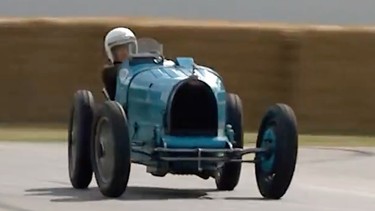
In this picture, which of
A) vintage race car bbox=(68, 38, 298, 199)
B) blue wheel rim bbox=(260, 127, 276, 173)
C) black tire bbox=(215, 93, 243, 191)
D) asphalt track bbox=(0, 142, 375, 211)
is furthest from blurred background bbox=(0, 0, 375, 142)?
blue wheel rim bbox=(260, 127, 276, 173)

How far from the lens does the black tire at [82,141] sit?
13.1m

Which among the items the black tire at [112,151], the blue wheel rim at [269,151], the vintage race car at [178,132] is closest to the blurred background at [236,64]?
the vintage race car at [178,132]

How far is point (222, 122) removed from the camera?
41.0 ft

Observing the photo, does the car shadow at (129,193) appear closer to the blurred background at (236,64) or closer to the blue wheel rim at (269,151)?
the blue wheel rim at (269,151)

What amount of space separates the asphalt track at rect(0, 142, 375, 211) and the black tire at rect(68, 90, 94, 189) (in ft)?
0.44

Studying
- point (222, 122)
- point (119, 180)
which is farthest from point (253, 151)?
point (119, 180)

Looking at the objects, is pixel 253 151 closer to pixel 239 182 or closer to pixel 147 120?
pixel 147 120

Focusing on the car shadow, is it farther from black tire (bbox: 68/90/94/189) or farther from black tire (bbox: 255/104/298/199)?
black tire (bbox: 255/104/298/199)

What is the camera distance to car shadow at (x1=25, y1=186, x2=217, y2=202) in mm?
12266

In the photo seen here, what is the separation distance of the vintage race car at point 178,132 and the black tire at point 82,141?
0.01 meters

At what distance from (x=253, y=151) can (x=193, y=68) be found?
3.21 feet

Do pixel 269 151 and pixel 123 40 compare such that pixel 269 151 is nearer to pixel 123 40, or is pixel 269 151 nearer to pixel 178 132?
pixel 178 132

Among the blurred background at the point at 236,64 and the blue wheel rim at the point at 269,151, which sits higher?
the blue wheel rim at the point at 269,151

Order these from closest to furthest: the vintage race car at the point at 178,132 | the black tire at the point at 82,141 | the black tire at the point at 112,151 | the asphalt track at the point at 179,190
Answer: the asphalt track at the point at 179,190, the black tire at the point at 112,151, the vintage race car at the point at 178,132, the black tire at the point at 82,141
